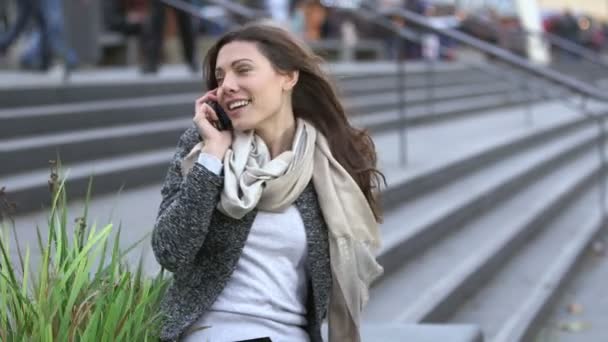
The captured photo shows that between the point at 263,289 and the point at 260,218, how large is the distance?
175 mm

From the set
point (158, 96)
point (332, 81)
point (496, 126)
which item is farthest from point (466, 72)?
point (332, 81)

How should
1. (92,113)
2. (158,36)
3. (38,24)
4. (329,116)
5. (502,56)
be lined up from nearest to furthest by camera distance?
(329,116) < (92,113) < (502,56) < (38,24) < (158,36)

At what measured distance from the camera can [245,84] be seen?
9.34 ft

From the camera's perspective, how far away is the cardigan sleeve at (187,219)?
271 centimetres

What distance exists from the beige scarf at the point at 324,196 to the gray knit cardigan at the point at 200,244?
0.03m

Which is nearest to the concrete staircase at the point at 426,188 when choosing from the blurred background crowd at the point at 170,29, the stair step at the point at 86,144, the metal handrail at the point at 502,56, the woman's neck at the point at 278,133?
the stair step at the point at 86,144

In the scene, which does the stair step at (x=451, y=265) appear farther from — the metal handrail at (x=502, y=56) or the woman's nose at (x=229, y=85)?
the woman's nose at (x=229, y=85)

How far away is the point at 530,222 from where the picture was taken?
7.99 meters

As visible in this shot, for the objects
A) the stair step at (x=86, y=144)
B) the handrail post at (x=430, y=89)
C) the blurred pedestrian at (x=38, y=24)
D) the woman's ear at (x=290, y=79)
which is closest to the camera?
the woman's ear at (x=290, y=79)

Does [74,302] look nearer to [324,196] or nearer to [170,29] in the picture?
[324,196]

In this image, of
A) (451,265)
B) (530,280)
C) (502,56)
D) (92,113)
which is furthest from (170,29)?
(451,265)

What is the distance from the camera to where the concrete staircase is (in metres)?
5.88

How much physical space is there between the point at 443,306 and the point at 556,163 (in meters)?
5.47

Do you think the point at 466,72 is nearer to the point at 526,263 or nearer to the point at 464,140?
the point at 464,140
